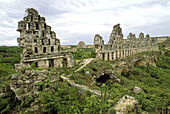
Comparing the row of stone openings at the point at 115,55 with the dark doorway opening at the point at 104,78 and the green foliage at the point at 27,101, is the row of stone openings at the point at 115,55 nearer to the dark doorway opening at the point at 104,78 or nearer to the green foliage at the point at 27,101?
the dark doorway opening at the point at 104,78

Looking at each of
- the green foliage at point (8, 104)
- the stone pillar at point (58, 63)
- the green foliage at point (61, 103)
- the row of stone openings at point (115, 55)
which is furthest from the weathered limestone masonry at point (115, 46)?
the green foliage at point (8, 104)

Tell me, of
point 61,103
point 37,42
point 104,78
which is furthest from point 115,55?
point 61,103

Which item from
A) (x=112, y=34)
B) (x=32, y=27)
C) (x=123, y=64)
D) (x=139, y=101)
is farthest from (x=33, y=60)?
(x=123, y=64)

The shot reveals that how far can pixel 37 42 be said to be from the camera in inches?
387

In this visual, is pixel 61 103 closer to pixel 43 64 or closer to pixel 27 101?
pixel 27 101

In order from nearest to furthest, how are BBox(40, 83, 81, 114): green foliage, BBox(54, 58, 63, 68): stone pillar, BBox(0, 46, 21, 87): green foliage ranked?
BBox(40, 83, 81, 114): green foliage
BBox(54, 58, 63, 68): stone pillar
BBox(0, 46, 21, 87): green foliage

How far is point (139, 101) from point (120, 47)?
12316 millimetres

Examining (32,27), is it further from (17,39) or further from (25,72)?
(25,72)

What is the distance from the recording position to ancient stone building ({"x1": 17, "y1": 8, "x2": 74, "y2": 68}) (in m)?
9.22

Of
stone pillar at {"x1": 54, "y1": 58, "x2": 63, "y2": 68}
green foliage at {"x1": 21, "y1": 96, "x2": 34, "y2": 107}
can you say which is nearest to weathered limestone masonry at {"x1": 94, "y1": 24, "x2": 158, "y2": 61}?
stone pillar at {"x1": 54, "y1": 58, "x2": 63, "y2": 68}

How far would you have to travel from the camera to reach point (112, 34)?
15555 millimetres

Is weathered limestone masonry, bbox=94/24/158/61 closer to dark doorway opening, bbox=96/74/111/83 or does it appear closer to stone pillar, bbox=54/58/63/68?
dark doorway opening, bbox=96/74/111/83

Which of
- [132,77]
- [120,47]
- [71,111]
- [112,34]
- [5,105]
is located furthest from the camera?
[120,47]

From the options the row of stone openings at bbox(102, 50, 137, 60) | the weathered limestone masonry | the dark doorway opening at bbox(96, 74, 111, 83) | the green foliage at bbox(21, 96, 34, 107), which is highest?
the weathered limestone masonry
